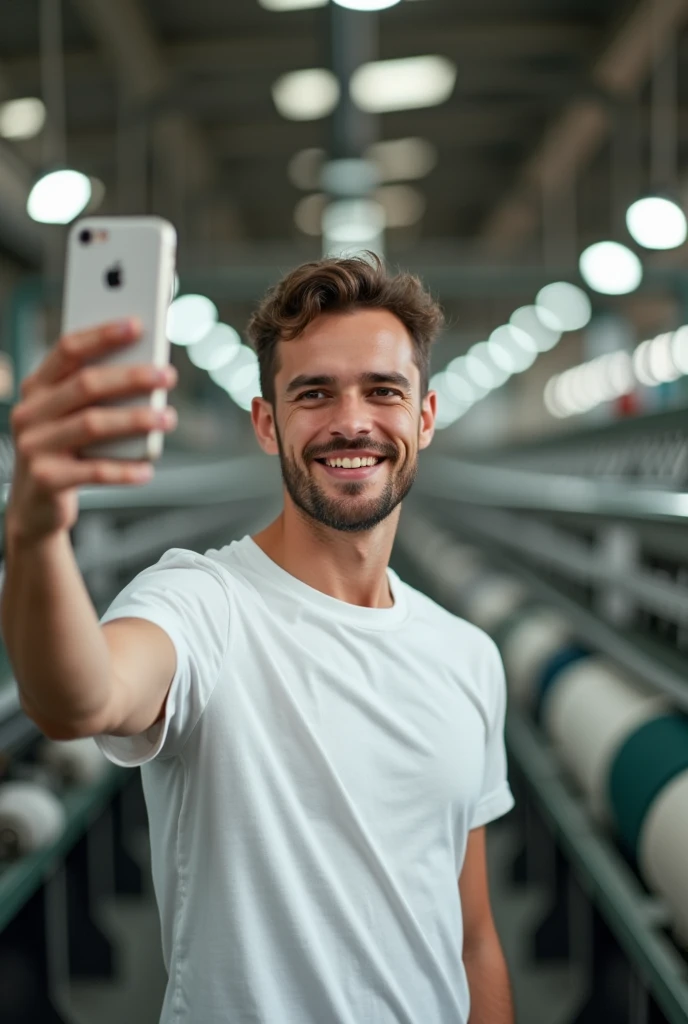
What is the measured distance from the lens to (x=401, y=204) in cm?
1246

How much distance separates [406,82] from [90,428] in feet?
24.1

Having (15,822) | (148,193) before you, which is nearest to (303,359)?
(15,822)

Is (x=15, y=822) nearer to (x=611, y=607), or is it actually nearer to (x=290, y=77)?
(x=611, y=607)

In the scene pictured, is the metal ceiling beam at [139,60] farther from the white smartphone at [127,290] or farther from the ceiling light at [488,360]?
the ceiling light at [488,360]

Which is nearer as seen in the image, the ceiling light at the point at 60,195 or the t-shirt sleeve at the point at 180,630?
the t-shirt sleeve at the point at 180,630

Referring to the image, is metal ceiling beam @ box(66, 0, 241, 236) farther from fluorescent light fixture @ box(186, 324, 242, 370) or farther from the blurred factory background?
fluorescent light fixture @ box(186, 324, 242, 370)

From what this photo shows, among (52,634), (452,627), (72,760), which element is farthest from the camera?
(72,760)

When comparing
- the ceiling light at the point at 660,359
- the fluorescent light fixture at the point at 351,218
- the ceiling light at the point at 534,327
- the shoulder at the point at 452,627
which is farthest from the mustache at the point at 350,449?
the ceiling light at the point at 534,327

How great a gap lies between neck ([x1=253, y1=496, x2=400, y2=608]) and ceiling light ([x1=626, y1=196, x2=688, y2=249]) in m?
3.26

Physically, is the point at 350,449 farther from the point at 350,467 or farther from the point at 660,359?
the point at 660,359

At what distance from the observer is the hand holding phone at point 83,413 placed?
2.42 feet

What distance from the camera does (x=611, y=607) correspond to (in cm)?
313

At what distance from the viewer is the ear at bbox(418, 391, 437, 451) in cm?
144

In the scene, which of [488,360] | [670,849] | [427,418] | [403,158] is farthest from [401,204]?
[427,418]
